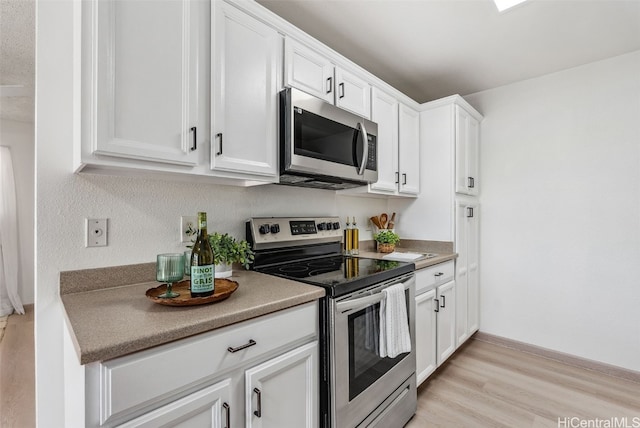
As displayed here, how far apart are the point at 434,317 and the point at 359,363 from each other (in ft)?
3.17

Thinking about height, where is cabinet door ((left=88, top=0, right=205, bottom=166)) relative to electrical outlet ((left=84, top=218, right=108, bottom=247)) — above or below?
above

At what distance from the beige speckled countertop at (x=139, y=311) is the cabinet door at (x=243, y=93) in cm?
56

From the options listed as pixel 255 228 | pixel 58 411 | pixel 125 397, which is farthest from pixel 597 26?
pixel 58 411

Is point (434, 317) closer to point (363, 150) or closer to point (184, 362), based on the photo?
point (363, 150)

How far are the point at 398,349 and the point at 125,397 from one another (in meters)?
1.24

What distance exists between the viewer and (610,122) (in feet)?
7.68

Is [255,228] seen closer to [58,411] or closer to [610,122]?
[58,411]

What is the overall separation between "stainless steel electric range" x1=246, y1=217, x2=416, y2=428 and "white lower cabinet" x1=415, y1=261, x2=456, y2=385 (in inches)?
6.9

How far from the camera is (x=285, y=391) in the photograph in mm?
1102

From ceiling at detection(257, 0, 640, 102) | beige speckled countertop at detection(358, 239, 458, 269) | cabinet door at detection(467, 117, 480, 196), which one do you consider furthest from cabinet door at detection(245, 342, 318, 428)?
cabinet door at detection(467, 117, 480, 196)

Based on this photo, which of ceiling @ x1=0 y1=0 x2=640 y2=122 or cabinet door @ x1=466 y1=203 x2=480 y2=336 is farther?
cabinet door @ x1=466 y1=203 x2=480 y2=336

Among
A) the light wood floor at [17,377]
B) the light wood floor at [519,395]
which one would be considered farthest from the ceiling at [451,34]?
the light wood floor at [17,377]

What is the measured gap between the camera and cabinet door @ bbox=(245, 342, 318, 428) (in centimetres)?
100

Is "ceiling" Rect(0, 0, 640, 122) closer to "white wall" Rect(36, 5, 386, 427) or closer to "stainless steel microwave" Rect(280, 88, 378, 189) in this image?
"stainless steel microwave" Rect(280, 88, 378, 189)
